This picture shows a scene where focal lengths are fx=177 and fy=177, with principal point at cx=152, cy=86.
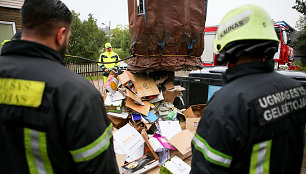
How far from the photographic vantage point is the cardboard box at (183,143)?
2.90 m

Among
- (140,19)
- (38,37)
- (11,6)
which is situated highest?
(11,6)

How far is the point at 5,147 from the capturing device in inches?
39.8

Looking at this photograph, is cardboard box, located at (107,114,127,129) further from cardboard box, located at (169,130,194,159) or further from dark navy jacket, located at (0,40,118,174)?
dark navy jacket, located at (0,40,118,174)

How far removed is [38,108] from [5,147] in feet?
1.11

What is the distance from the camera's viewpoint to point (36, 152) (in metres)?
0.97

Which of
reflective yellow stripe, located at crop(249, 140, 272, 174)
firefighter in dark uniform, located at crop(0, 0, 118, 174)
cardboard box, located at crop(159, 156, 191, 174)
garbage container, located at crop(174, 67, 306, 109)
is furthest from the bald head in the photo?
garbage container, located at crop(174, 67, 306, 109)

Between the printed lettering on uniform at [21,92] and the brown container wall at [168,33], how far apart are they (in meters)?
2.45

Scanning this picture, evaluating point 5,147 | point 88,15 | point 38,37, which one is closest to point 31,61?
point 38,37

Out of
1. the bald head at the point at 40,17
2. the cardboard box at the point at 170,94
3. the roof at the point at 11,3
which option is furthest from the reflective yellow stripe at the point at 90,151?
the roof at the point at 11,3

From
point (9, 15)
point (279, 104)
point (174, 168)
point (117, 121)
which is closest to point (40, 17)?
point (279, 104)

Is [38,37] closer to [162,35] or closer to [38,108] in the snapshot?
[38,108]

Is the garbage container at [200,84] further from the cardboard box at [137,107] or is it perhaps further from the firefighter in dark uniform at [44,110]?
the firefighter in dark uniform at [44,110]

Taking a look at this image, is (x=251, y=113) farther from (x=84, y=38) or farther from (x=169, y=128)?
(x=84, y=38)

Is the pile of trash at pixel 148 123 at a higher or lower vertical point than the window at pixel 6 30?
lower
